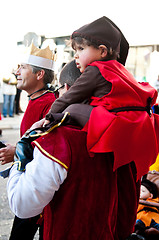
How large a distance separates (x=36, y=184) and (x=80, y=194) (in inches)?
6.8

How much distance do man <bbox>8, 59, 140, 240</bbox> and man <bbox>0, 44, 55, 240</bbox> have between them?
0.97 m

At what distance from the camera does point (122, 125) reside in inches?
42.9

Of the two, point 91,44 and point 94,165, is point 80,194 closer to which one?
point 94,165

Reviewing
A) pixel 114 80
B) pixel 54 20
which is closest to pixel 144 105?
pixel 114 80

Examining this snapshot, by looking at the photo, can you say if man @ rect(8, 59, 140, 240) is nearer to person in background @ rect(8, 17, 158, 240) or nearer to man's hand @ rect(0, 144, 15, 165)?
person in background @ rect(8, 17, 158, 240)

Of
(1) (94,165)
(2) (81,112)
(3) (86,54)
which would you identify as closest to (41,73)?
(3) (86,54)

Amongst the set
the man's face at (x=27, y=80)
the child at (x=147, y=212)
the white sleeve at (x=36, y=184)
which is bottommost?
the child at (x=147, y=212)

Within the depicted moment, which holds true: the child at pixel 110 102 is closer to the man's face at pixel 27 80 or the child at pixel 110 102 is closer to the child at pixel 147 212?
the man's face at pixel 27 80

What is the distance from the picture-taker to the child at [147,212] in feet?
8.92

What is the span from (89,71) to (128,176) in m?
0.47

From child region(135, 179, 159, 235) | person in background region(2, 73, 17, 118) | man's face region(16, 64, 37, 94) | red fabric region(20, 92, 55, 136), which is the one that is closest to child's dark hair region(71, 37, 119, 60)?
red fabric region(20, 92, 55, 136)

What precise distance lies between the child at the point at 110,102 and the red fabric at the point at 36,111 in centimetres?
92

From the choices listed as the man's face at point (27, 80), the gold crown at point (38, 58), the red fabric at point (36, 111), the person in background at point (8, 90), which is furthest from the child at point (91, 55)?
the person in background at point (8, 90)

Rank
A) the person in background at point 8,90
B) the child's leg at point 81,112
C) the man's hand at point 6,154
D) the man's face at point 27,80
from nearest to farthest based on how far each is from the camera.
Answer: the child's leg at point 81,112 < the man's hand at point 6,154 < the man's face at point 27,80 < the person in background at point 8,90
